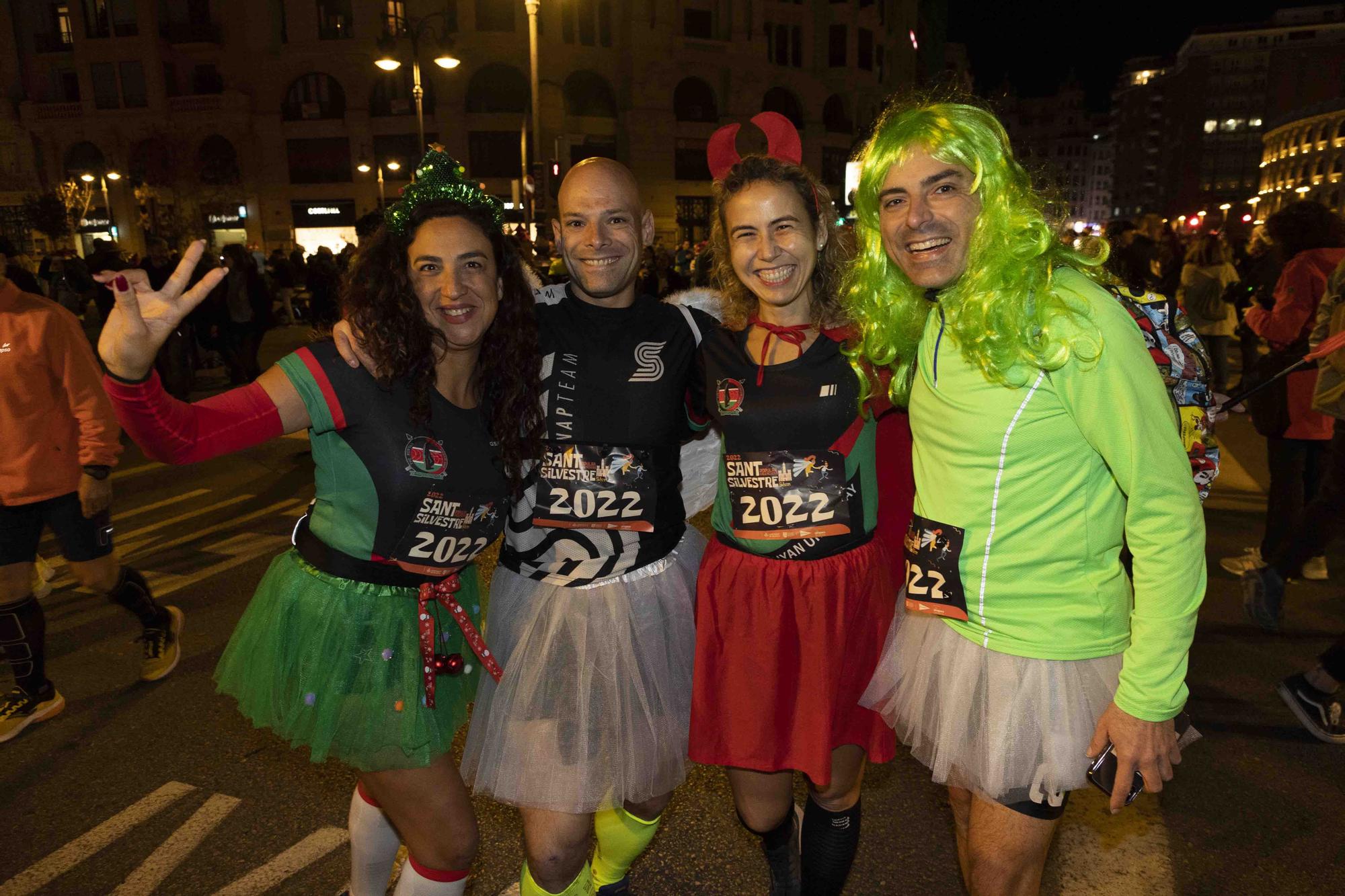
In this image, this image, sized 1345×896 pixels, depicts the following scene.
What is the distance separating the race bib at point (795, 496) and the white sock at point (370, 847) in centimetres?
132

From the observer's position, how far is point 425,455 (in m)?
2.21

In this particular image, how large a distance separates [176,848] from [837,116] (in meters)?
49.5

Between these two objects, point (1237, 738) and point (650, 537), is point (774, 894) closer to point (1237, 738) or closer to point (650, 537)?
point (650, 537)

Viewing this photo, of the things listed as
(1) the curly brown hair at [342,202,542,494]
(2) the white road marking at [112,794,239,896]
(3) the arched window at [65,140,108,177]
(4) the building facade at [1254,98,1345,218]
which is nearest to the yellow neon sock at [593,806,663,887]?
(1) the curly brown hair at [342,202,542,494]

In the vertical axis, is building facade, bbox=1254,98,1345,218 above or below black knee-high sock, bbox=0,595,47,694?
above

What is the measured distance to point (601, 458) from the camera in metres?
2.47

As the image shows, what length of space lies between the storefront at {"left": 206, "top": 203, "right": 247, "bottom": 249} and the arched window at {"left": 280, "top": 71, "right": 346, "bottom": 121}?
491cm

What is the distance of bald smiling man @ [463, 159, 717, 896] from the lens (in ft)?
7.72

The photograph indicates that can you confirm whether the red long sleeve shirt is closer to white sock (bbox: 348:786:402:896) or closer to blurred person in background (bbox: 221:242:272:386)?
white sock (bbox: 348:786:402:896)

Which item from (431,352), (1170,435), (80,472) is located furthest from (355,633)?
(80,472)

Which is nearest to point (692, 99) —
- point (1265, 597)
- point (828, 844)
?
point (1265, 597)

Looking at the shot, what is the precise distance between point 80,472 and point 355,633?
106 inches

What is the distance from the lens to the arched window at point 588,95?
3947 cm

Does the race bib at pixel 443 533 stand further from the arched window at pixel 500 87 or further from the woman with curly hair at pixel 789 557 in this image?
the arched window at pixel 500 87
